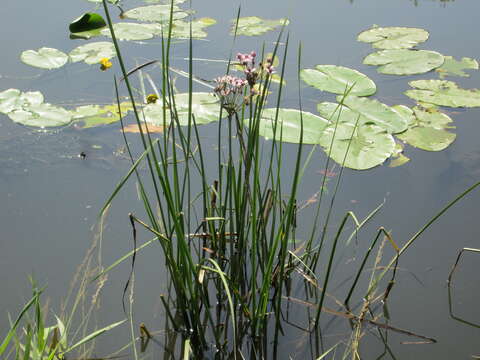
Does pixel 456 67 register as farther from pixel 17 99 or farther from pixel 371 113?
pixel 17 99

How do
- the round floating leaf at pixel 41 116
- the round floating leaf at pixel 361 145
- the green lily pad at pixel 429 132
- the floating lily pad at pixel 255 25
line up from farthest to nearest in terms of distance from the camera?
the floating lily pad at pixel 255 25 → the round floating leaf at pixel 41 116 → the green lily pad at pixel 429 132 → the round floating leaf at pixel 361 145

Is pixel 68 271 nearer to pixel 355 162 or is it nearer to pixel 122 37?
pixel 355 162

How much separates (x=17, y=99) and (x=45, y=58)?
48cm

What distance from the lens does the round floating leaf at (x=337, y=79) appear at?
291 centimetres

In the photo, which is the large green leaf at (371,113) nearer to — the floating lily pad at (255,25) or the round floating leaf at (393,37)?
the round floating leaf at (393,37)

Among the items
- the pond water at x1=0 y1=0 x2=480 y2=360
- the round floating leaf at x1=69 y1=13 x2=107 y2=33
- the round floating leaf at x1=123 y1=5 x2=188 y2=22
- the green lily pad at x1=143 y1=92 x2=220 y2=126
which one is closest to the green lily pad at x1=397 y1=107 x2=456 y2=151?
the pond water at x1=0 y1=0 x2=480 y2=360

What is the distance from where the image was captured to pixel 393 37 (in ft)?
11.6

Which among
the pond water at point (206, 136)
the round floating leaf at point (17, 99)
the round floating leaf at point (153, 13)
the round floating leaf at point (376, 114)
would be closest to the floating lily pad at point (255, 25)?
the pond water at point (206, 136)

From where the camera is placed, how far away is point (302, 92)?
301 cm

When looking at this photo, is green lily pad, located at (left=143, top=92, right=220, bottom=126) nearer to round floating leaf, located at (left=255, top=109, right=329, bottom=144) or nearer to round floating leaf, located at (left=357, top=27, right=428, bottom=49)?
round floating leaf, located at (left=255, top=109, right=329, bottom=144)

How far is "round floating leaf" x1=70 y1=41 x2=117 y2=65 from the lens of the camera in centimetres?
326

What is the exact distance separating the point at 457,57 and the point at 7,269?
287 cm

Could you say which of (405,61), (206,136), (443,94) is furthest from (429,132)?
(206,136)

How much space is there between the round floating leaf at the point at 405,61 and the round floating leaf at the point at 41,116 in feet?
5.92
